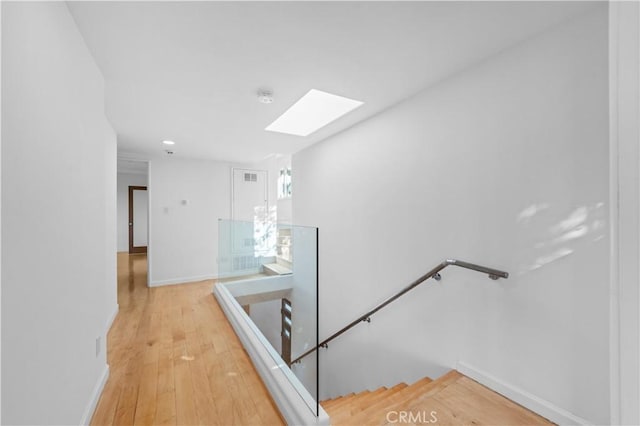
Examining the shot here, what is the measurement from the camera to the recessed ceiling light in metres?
2.80

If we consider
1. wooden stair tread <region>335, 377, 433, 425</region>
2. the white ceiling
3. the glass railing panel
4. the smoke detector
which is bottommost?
wooden stair tread <region>335, 377, 433, 425</region>

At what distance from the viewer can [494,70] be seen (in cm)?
185

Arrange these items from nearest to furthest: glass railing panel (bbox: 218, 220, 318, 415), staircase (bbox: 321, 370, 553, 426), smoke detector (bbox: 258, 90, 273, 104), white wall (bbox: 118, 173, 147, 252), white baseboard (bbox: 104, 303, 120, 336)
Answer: staircase (bbox: 321, 370, 553, 426) < glass railing panel (bbox: 218, 220, 318, 415) < smoke detector (bbox: 258, 90, 273, 104) < white baseboard (bbox: 104, 303, 120, 336) < white wall (bbox: 118, 173, 147, 252)

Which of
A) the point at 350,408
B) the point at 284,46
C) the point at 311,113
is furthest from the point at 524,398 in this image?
the point at 311,113

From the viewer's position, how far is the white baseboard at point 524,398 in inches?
58.2

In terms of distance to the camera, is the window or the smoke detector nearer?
the smoke detector

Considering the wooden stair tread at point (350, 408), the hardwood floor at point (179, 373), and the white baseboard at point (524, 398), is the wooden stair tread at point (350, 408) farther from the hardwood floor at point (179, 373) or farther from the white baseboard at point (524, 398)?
the white baseboard at point (524, 398)

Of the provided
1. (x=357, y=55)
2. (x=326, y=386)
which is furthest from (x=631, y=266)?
(x=326, y=386)

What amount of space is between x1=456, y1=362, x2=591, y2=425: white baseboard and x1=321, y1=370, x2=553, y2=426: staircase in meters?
0.03

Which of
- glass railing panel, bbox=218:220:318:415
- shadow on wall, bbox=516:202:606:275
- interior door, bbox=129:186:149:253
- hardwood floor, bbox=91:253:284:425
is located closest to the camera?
shadow on wall, bbox=516:202:606:275

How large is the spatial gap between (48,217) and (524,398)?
2.73 metres

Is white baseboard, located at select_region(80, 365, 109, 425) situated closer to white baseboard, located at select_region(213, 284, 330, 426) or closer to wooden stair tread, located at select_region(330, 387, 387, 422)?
white baseboard, located at select_region(213, 284, 330, 426)

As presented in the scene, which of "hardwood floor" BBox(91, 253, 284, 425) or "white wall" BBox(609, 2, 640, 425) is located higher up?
"white wall" BBox(609, 2, 640, 425)

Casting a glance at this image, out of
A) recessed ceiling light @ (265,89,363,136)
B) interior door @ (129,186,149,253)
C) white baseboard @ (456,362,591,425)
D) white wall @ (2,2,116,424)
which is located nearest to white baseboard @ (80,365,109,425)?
white wall @ (2,2,116,424)
